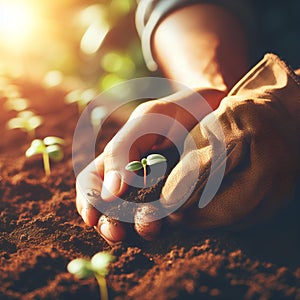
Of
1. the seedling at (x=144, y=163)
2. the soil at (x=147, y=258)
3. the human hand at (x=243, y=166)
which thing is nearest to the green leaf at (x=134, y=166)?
the seedling at (x=144, y=163)

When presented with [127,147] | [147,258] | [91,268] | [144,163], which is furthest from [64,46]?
[91,268]

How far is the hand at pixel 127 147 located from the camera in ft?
4.35

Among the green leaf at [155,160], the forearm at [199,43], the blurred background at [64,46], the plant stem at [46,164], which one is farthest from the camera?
the blurred background at [64,46]

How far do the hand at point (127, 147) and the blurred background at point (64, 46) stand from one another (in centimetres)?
88

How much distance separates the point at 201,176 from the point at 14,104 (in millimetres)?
1238

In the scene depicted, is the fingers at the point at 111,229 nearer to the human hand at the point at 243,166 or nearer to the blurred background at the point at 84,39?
the human hand at the point at 243,166

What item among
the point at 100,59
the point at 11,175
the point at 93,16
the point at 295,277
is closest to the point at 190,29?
the point at 93,16

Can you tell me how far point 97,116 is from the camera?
6.60ft

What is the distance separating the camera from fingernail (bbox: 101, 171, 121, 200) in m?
1.32

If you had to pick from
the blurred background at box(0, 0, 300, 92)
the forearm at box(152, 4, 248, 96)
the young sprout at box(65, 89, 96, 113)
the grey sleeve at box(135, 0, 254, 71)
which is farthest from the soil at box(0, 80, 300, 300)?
the blurred background at box(0, 0, 300, 92)

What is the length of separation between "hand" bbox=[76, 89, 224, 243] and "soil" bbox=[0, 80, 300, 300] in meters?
0.09

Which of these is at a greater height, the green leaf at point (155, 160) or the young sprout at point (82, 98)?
the young sprout at point (82, 98)

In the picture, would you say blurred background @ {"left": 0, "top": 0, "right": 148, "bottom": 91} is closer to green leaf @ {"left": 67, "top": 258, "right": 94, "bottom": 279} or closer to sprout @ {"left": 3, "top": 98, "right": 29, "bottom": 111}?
sprout @ {"left": 3, "top": 98, "right": 29, "bottom": 111}

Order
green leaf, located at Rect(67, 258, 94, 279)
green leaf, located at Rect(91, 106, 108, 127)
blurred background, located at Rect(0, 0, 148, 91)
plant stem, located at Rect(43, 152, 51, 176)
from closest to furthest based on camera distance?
green leaf, located at Rect(67, 258, 94, 279), plant stem, located at Rect(43, 152, 51, 176), green leaf, located at Rect(91, 106, 108, 127), blurred background, located at Rect(0, 0, 148, 91)
